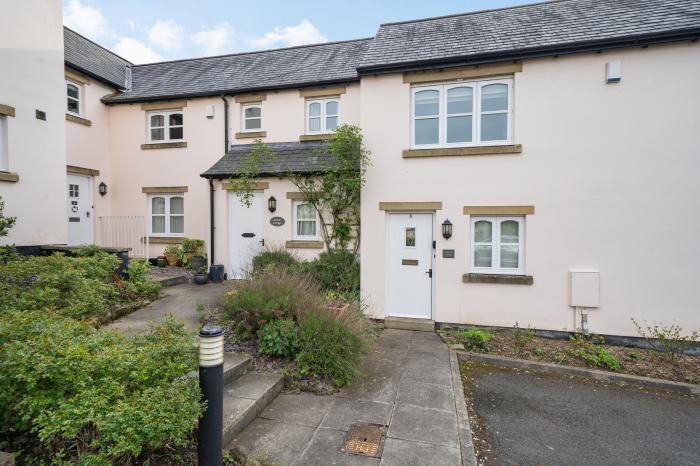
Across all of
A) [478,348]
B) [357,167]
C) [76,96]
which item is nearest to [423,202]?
[357,167]

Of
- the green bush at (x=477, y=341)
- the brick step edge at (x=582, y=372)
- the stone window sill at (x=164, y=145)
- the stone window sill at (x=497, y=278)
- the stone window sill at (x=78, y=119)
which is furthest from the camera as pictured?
the stone window sill at (x=164, y=145)

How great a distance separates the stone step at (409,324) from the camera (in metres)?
7.73

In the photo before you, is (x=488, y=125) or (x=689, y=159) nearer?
(x=689, y=159)

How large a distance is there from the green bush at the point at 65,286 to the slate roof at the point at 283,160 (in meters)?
4.11

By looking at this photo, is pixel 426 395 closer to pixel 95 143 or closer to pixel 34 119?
pixel 34 119

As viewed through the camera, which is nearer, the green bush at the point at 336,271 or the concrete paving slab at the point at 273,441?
the concrete paving slab at the point at 273,441

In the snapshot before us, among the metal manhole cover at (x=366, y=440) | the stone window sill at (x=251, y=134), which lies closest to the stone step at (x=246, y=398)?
the metal manhole cover at (x=366, y=440)

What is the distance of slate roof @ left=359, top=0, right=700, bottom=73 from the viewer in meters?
6.93

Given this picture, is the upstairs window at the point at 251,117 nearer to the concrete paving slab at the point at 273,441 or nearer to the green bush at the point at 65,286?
the green bush at the point at 65,286

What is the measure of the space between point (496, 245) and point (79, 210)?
12.4 m

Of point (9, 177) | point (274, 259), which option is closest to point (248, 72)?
point (274, 259)

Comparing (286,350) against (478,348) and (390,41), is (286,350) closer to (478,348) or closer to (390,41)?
(478,348)

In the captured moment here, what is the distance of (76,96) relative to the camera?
11.3 meters

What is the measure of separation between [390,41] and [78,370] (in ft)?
29.4
